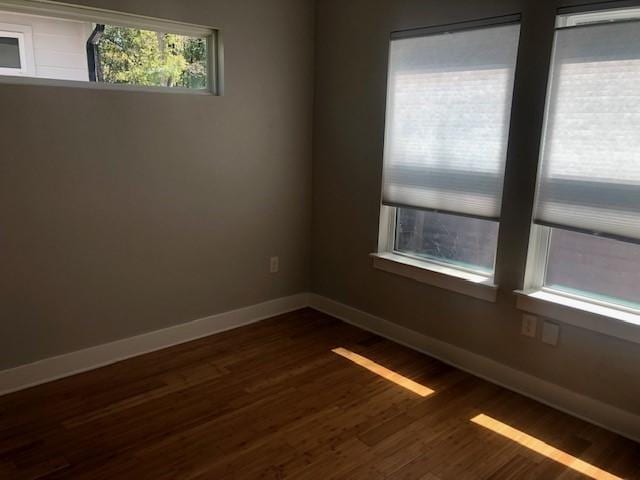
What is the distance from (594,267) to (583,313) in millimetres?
247

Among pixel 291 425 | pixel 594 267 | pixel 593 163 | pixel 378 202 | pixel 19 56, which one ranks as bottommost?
pixel 291 425

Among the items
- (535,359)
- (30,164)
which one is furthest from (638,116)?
(30,164)

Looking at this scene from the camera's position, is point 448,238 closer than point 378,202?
Yes

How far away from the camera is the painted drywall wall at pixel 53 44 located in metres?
2.59

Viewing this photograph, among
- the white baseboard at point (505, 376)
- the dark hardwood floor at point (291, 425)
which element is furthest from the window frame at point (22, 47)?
the white baseboard at point (505, 376)

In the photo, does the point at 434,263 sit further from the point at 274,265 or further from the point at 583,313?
the point at 274,265

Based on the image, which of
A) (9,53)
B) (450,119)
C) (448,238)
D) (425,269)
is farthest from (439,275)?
(9,53)

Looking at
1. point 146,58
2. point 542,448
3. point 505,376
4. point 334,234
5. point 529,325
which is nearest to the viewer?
point 542,448

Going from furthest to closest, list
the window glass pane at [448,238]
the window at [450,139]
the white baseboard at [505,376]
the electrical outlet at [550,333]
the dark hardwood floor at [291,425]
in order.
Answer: the window glass pane at [448,238]
the window at [450,139]
the electrical outlet at [550,333]
the white baseboard at [505,376]
the dark hardwood floor at [291,425]

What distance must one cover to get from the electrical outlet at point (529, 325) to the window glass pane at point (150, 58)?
242 centimetres

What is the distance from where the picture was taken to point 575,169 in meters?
2.46

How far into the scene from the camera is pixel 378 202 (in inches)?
136

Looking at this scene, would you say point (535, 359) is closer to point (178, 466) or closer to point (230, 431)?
point (230, 431)

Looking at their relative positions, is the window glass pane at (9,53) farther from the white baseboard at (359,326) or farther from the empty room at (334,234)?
the white baseboard at (359,326)
